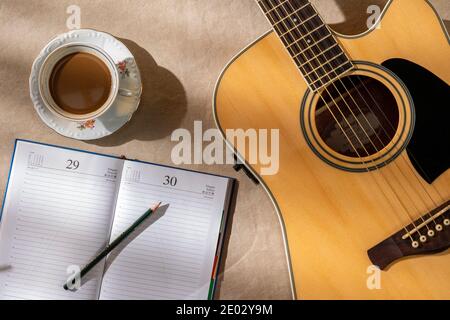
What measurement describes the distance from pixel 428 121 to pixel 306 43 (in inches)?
10.0

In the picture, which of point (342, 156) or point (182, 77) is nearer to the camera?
point (342, 156)

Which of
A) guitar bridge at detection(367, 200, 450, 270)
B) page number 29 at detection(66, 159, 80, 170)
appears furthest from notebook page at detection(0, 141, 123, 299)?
guitar bridge at detection(367, 200, 450, 270)

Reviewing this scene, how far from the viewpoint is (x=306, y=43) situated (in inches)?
32.7

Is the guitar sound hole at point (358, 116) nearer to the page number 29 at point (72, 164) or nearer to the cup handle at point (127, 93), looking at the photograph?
the cup handle at point (127, 93)

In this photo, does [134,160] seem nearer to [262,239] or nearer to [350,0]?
[262,239]

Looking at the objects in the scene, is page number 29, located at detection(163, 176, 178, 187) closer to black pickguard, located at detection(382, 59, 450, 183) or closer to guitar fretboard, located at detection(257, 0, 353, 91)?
guitar fretboard, located at detection(257, 0, 353, 91)

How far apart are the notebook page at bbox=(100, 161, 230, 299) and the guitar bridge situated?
0.32 m

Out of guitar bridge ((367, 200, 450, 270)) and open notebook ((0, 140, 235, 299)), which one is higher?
open notebook ((0, 140, 235, 299))

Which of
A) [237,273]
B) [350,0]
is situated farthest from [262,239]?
[350,0]

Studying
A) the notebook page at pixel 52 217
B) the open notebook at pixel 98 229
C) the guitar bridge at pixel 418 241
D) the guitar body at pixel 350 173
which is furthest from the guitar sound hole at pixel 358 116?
the notebook page at pixel 52 217

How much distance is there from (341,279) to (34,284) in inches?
23.3

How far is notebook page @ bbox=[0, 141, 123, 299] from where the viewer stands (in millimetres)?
927

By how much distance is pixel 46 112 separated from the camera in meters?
0.90

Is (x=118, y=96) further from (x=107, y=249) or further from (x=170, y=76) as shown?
(x=107, y=249)
